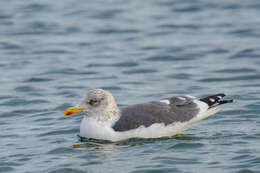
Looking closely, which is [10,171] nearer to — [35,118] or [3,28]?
[35,118]

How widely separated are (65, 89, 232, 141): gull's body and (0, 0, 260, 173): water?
17cm

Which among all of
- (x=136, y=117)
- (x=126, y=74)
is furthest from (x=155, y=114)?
(x=126, y=74)

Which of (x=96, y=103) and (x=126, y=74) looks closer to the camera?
(x=96, y=103)

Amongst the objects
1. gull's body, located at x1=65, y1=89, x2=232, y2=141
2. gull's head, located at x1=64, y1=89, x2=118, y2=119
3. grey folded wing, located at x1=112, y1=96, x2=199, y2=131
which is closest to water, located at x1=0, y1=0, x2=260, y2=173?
gull's body, located at x1=65, y1=89, x2=232, y2=141

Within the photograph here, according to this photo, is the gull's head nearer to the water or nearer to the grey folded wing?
the grey folded wing

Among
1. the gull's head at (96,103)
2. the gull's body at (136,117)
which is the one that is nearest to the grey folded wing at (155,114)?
the gull's body at (136,117)

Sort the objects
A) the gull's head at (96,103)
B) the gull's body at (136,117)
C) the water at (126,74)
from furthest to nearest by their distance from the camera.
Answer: the gull's head at (96,103), the gull's body at (136,117), the water at (126,74)

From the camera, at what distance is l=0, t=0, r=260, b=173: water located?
10602mm

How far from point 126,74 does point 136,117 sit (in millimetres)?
6211

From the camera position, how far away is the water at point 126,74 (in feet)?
34.8

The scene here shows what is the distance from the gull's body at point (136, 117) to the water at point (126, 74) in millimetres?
167

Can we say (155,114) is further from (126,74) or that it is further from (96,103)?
(126,74)

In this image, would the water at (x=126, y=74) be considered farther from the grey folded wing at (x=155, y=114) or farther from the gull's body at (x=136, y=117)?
the grey folded wing at (x=155, y=114)

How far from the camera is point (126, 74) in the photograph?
17.4 m
